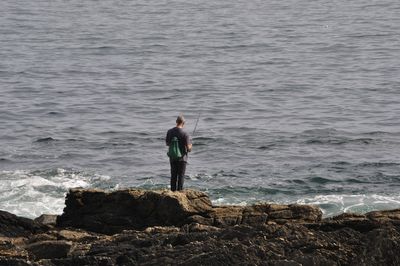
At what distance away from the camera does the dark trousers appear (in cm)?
2011

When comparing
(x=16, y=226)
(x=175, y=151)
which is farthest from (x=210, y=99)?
(x=16, y=226)

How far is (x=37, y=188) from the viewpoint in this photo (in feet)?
88.8

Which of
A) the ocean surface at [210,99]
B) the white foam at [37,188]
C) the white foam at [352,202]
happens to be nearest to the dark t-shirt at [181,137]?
the white foam at [37,188]

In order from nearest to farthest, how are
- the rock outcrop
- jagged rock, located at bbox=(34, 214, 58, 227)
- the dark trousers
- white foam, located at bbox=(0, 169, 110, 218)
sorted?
the rock outcrop, jagged rock, located at bbox=(34, 214, 58, 227), the dark trousers, white foam, located at bbox=(0, 169, 110, 218)

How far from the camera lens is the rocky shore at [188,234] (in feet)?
47.7

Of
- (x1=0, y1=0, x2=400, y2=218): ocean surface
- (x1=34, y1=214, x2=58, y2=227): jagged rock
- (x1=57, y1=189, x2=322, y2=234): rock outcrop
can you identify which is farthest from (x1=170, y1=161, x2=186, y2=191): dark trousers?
(x1=0, y1=0, x2=400, y2=218): ocean surface

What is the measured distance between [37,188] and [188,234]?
1224 centimetres

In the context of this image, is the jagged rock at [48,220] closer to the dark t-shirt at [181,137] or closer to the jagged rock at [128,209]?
the jagged rock at [128,209]

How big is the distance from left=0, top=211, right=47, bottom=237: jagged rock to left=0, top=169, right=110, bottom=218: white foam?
616 centimetres

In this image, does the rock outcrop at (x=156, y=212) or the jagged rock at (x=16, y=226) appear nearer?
the rock outcrop at (x=156, y=212)

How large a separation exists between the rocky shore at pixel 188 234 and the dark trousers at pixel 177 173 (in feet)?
6.80

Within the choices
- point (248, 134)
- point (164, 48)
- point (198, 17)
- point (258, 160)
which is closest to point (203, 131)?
point (248, 134)

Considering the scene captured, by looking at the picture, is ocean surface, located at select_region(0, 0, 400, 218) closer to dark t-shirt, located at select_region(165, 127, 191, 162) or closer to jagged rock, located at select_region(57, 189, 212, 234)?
dark t-shirt, located at select_region(165, 127, 191, 162)

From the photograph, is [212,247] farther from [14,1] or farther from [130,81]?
[14,1]
